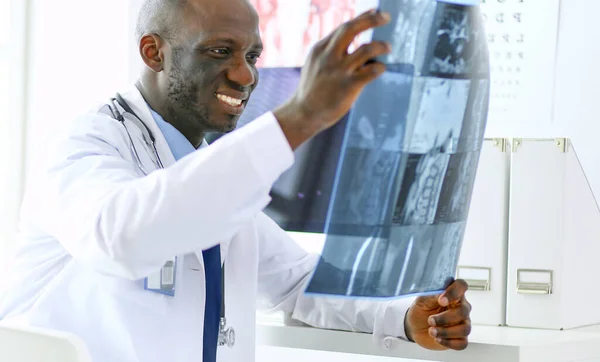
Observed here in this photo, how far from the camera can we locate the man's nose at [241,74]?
39.6 inches

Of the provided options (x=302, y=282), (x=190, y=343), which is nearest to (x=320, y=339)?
(x=302, y=282)

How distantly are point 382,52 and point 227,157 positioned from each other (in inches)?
6.2

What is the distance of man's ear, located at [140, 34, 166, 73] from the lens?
111cm

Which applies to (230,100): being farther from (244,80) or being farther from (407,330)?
(407,330)

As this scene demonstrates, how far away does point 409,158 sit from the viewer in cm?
85

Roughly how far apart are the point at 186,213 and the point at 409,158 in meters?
0.23

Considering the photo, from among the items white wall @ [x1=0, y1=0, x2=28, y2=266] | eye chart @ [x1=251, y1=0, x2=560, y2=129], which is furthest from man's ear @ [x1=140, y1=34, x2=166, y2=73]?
white wall @ [x1=0, y1=0, x2=28, y2=266]

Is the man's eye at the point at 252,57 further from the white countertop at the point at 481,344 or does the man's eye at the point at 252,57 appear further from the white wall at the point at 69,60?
the white wall at the point at 69,60

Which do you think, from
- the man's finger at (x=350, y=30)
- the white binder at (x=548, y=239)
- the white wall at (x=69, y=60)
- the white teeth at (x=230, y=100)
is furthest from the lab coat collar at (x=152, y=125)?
the white wall at (x=69, y=60)

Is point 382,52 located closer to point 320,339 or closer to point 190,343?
point 190,343

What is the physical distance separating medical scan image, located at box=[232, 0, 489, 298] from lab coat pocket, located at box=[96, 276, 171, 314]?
27cm

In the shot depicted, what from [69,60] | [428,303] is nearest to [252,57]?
[428,303]

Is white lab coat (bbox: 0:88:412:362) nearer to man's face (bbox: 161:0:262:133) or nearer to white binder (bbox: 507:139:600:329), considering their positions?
man's face (bbox: 161:0:262:133)

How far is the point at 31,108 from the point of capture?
256cm
